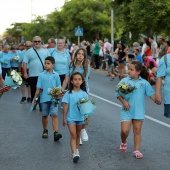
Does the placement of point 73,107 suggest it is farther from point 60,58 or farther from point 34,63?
point 34,63

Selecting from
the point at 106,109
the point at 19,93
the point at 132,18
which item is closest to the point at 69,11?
the point at 132,18

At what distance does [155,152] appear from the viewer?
8281 millimetres

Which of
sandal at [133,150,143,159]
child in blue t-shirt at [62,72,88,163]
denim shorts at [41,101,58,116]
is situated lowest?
sandal at [133,150,143,159]

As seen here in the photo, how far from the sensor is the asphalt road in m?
7.50

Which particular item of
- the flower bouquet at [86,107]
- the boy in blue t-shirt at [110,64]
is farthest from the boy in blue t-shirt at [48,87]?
the boy in blue t-shirt at [110,64]

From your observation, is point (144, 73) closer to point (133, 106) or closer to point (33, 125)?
point (133, 106)

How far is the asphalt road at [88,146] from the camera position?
24.6 ft

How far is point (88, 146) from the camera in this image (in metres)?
8.89

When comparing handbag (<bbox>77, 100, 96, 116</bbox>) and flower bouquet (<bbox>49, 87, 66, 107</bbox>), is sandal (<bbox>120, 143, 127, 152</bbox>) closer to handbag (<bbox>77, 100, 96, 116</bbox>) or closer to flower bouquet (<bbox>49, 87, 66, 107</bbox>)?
handbag (<bbox>77, 100, 96, 116</bbox>)

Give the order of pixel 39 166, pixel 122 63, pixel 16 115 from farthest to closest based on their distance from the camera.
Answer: pixel 122 63, pixel 16 115, pixel 39 166

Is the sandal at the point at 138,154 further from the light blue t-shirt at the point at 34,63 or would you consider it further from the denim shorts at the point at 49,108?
the light blue t-shirt at the point at 34,63

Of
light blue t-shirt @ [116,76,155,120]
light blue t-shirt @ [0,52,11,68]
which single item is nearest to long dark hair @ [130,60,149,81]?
light blue t-shirt @ [116,76,155,120]

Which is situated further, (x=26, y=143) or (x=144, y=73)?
(x=26, y=143)

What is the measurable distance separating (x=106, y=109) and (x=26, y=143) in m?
4.99
